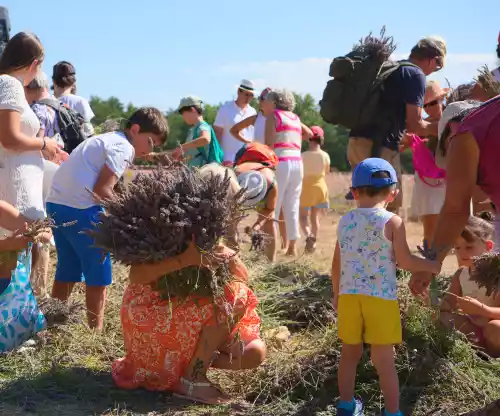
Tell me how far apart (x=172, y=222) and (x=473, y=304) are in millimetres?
1664

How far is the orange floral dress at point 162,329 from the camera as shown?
12.2 feet

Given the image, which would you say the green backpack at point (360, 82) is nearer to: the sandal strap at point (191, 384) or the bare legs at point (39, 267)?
the bare legs at point (39, 267)

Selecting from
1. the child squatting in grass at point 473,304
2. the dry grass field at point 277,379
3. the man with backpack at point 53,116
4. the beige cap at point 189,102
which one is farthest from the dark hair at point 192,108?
the child squatting in grass at point 473,304

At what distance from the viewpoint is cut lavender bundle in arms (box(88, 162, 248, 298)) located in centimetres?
361

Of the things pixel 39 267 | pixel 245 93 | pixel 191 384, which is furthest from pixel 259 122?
pixel 191 384

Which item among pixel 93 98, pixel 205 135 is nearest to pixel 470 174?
pixel 205 135

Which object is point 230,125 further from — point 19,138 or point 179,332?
point 179,332

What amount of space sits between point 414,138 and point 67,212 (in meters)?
2.76

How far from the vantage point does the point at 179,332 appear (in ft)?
12.2

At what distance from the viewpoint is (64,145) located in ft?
19.4

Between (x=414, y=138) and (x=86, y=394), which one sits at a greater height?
(x=414, y=138)

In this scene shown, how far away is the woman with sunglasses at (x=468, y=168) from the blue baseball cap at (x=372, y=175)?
39 centimetres

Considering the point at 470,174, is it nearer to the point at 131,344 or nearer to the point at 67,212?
the point at 131,344

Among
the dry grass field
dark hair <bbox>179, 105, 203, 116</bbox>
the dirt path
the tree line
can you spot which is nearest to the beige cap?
dark hair <bbox>179, 105, 203, 116</bbox>
